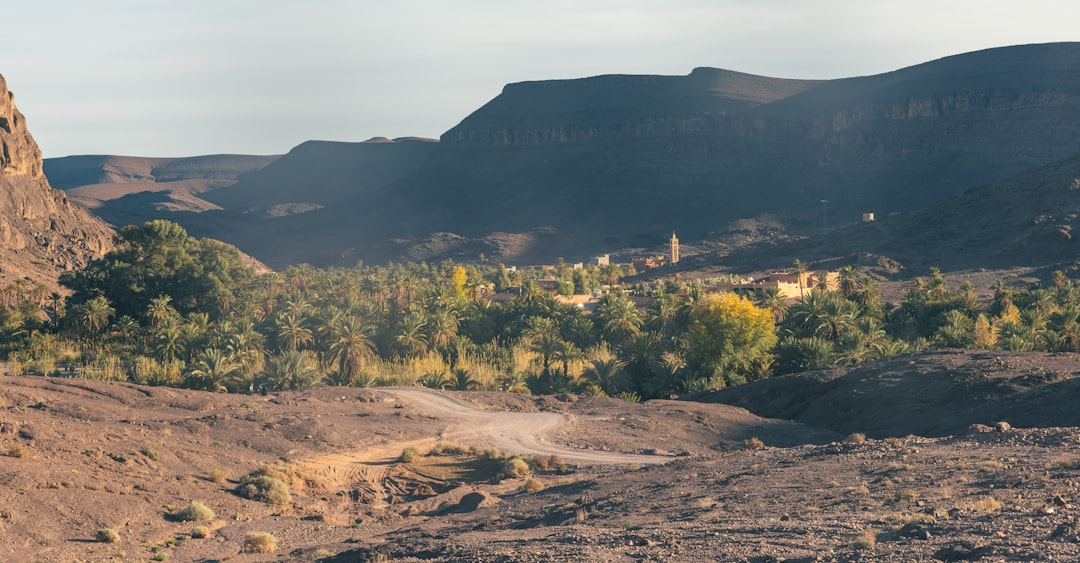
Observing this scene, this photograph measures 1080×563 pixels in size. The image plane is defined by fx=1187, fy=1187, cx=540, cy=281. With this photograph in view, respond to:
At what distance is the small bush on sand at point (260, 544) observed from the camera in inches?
1104

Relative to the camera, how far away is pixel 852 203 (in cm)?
19175

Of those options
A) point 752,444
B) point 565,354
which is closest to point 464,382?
point 565,354

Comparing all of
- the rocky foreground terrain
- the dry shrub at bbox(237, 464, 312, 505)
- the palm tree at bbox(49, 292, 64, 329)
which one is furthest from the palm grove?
the dry shrub at bbox(237, 464, 312, 505)

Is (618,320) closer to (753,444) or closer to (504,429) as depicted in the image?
(504,429)

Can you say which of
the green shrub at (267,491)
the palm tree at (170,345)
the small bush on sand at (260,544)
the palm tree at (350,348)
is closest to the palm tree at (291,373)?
the palm tree at (350,348)

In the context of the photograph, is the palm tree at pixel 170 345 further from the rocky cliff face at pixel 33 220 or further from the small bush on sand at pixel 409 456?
the rocky cliff face at pixel 33 220

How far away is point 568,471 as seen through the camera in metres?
38.9

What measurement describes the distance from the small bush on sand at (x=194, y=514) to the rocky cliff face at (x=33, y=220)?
76.3m

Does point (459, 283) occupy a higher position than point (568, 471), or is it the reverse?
point (459, 283)

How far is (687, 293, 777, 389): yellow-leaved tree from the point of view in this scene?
2341 inches

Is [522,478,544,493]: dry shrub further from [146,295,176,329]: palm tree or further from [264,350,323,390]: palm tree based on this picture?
[146,295,176,329]: palm tree

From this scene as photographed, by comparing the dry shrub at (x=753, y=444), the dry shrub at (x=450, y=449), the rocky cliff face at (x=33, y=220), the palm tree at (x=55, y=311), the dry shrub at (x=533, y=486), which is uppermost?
the rocky cliff face at (x=33, y=220)

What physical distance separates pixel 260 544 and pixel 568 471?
43.1 feet

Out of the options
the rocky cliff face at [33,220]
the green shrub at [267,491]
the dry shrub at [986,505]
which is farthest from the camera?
the rocky cliff face at [33,220]
